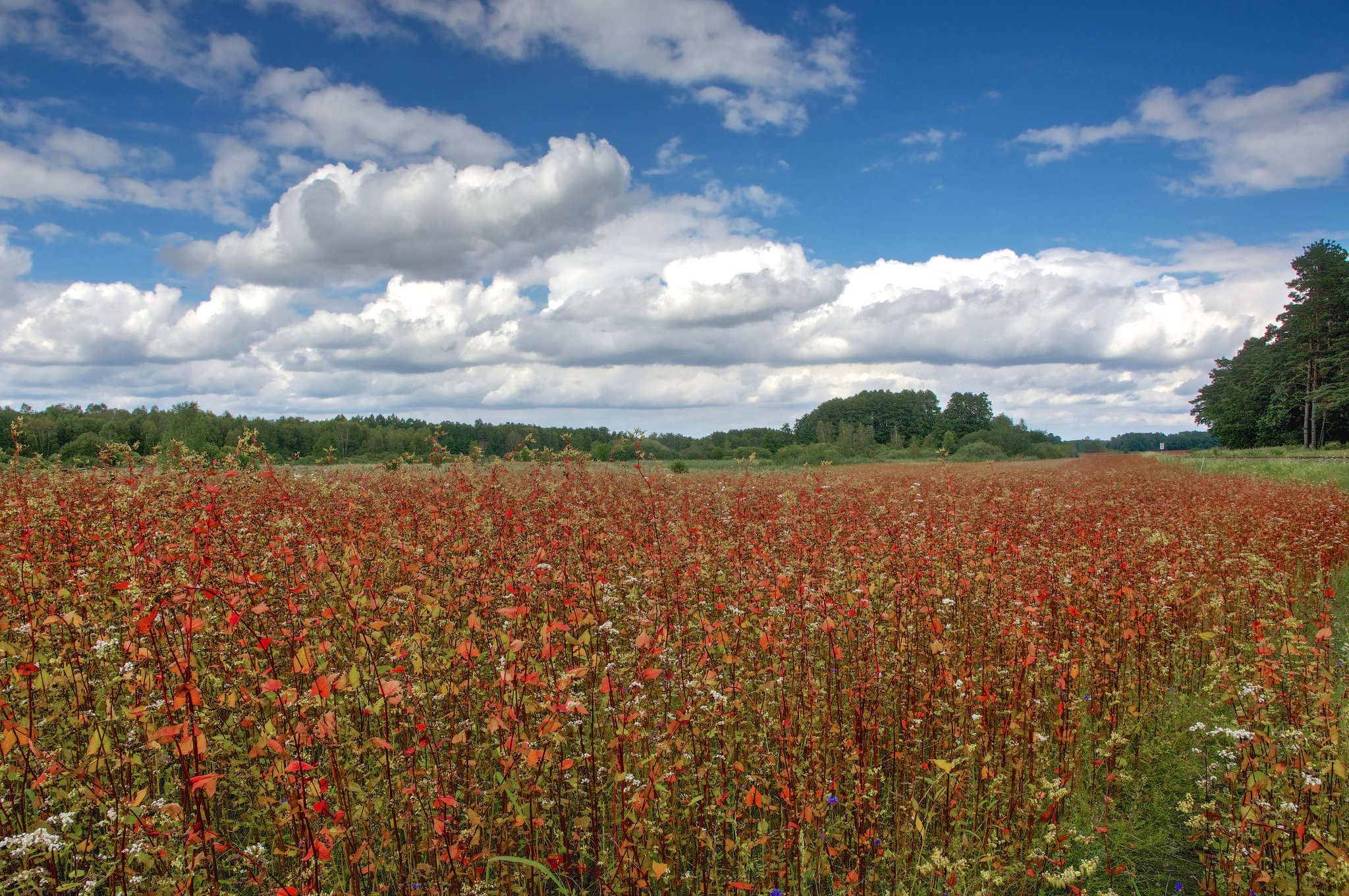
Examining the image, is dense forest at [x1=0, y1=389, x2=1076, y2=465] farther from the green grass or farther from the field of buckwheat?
the green grass

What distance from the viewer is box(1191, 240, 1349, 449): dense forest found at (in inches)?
1751

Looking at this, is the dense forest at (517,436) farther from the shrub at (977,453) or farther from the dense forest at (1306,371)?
the dense forest at (1306,371)

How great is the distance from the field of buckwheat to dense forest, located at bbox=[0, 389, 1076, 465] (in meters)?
1.55

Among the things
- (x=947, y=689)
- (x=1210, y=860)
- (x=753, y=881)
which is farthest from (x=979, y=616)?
(x=753, y=881)

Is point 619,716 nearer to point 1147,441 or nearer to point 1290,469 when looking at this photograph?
point 1290,469

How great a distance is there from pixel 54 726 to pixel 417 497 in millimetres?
5181

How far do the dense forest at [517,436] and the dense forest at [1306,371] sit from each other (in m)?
22.7

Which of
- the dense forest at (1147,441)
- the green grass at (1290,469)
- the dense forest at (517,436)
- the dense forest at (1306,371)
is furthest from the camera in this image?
the dense forest at (1147,441)

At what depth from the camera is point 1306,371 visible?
48.1 m

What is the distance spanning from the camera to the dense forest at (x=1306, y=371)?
4447cm

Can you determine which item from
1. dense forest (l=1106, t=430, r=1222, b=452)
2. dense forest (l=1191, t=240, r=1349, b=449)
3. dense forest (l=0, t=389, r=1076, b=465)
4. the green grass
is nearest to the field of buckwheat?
dense forest (l=0, t=389, r=1076, b=465)

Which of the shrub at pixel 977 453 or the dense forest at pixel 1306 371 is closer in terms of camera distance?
the dense forest at pixel 1306 371

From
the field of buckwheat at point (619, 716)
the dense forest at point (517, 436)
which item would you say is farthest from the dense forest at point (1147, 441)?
the field of buckwheat at point (619, 716)

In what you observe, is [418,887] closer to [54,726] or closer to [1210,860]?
[54,726]
